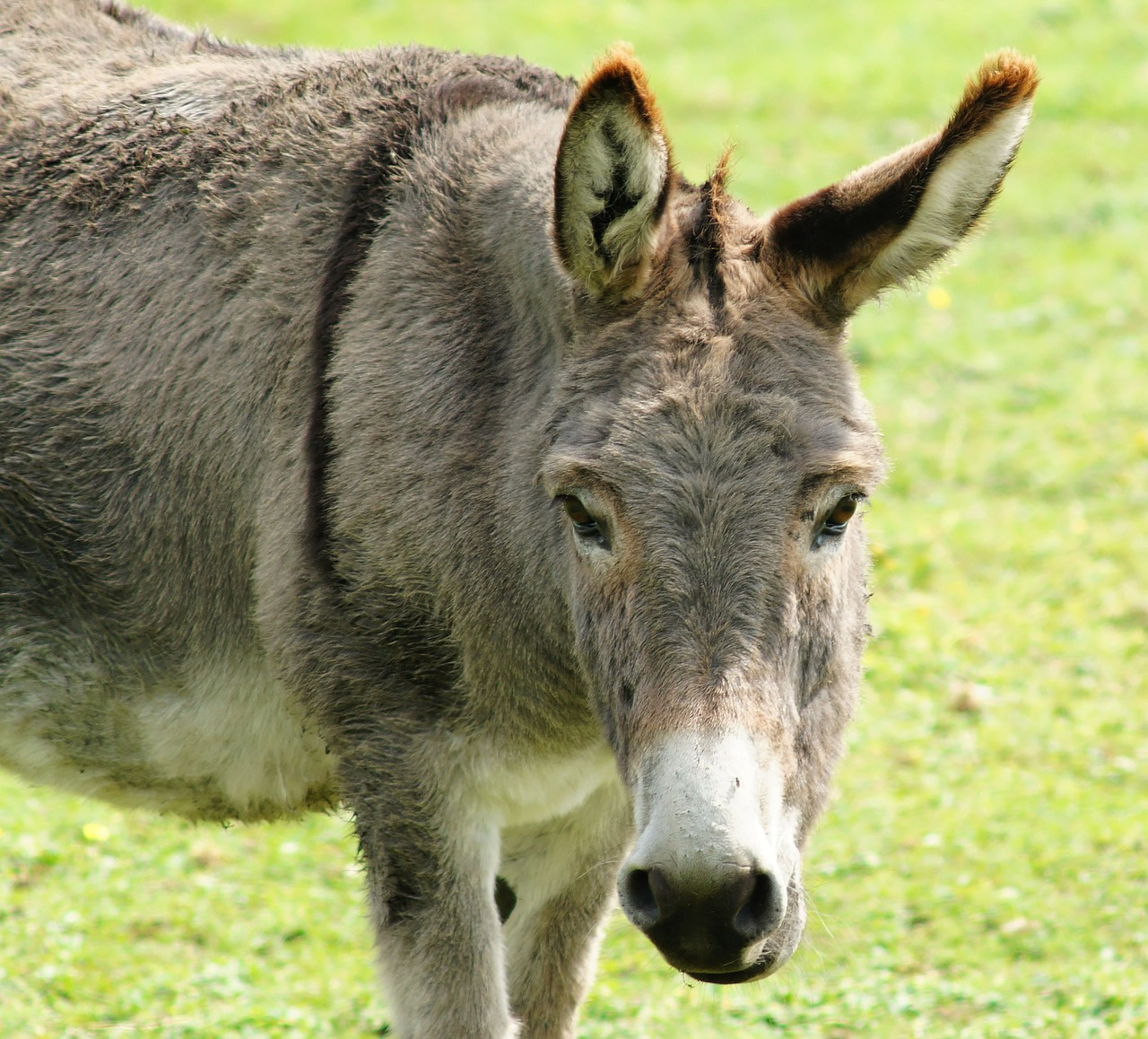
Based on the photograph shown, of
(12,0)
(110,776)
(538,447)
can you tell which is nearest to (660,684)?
(538,447)

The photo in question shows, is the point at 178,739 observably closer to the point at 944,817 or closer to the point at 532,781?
the point at 532,781

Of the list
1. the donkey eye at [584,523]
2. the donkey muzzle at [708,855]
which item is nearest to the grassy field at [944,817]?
the donkey muzzle at [708,855]

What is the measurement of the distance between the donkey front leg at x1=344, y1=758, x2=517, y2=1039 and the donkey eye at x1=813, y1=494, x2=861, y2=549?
3.61 ft

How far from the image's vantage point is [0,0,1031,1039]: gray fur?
2.97 metres

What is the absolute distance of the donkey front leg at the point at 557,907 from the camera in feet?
13.0

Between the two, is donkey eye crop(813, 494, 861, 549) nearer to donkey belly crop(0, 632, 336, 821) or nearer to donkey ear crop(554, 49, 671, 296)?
donkey ear crop(554, 49, 671, 296)

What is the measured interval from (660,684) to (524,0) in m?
15.7

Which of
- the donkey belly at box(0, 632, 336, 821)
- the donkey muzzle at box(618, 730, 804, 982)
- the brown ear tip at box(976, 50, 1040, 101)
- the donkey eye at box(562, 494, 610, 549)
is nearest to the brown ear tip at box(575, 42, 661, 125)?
the brown ear tip at box(976, 50, 1040, 101)

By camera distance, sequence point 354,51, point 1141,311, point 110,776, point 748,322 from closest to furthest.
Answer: point 748,322, point 110,776, point 354,51, point 1141,311

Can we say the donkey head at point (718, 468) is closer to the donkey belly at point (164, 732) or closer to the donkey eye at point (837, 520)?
the donkey eye at point (837, 520)

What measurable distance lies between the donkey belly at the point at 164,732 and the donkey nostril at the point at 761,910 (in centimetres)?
141

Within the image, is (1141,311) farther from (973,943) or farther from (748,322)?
(748,322)

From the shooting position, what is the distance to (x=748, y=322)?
125 inches

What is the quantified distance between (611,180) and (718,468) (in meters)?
0.68
